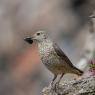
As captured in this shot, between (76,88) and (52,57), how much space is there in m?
1.26

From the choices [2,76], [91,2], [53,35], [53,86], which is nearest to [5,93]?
[2,76]

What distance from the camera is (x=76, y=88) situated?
13.8 meters

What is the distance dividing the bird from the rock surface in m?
0.36

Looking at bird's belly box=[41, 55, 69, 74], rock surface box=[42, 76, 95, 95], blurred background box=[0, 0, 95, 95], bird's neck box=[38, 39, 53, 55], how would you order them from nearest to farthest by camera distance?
rock surface box=[42, 76, 95, 95]
bird's belly box=[41, 55, 69, 74]
bird's neck box=[38, 39, 53, 55]
blurred background box=[0, 0, 95, 95]

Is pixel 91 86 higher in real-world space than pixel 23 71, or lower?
higher

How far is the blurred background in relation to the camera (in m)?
29.8

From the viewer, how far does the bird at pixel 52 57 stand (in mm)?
14750

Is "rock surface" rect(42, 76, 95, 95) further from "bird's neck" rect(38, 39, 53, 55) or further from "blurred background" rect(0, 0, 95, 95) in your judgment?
"blurred background" rect(0, 0, 95, 95)

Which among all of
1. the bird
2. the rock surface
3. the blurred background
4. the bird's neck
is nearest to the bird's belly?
the bird

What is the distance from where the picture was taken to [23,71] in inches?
1253

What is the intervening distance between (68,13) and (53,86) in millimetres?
17448

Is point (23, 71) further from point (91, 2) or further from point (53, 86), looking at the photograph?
point (53, 86)

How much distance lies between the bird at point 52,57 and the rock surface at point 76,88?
0.36 metres

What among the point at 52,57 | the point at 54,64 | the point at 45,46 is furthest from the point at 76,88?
the point at 45,46
